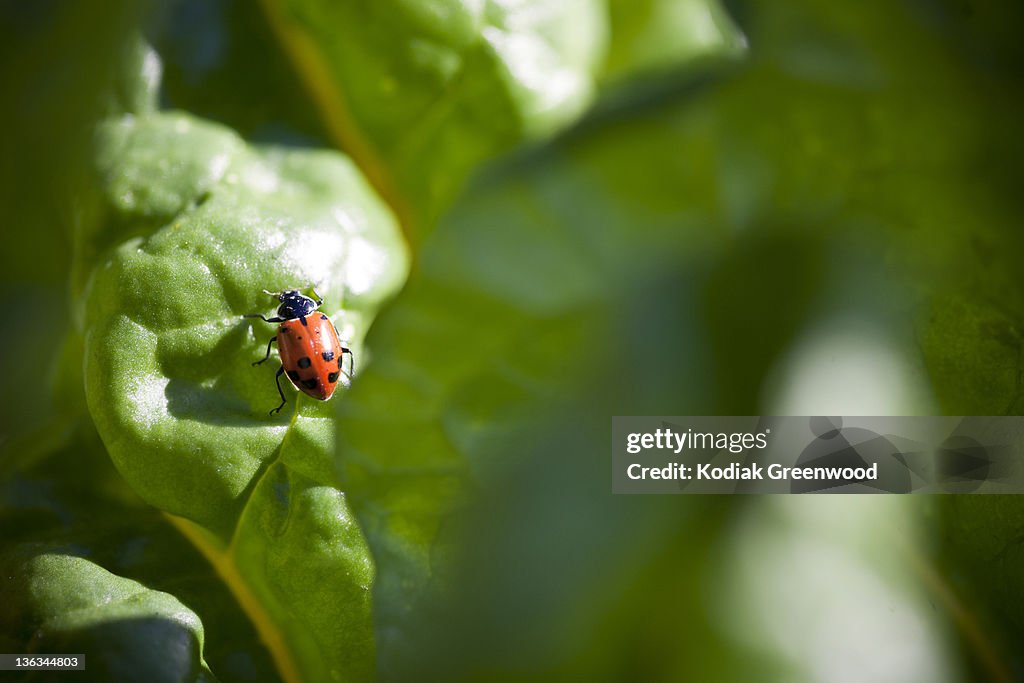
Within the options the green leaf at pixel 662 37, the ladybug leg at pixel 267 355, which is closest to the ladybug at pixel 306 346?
the ladybug leg at pixel 267 355

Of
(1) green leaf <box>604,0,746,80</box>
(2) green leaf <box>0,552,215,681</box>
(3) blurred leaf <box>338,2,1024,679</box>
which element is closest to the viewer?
(2) green leaf <box>0,552,215,681</box>

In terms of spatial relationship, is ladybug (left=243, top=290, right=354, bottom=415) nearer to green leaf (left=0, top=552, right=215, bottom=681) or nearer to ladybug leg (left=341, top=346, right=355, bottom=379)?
ladybug leg (left=341, top=346, right=355, bottom=379)

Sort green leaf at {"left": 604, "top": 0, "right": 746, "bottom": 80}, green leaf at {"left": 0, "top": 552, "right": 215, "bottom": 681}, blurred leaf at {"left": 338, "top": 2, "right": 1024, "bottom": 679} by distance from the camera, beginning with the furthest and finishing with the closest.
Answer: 1. green leaf at {"left": 604, "top": 0, "right": 746, "bottom": 80}
2. blurred leaf at {"left": 338, "top": 2, "right": 1024, "bottom": 679}
3. green leaf at {"left": 0, "top": 552, "right": 215, "bottom": 681}

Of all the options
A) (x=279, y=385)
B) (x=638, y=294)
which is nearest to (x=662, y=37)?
(x=638, y=294)

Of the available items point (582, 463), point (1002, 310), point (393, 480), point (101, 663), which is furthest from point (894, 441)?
point (101, 663)

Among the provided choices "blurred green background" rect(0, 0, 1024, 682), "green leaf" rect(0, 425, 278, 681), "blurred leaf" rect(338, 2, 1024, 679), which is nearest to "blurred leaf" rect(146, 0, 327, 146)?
"blurred green background" rect(0, 0, 1024, 682)

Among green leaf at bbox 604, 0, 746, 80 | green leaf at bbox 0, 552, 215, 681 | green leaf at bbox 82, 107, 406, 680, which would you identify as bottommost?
green leaf at bbox 0, 552, 215, 681

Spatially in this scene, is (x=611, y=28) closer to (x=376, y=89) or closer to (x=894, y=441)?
(x=376, y=89)

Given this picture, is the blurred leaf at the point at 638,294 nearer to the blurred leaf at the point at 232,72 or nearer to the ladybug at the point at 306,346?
the ladybug at the point at 306,346
